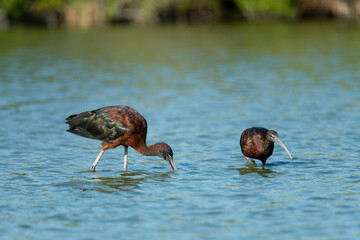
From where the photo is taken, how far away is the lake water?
8500 mm

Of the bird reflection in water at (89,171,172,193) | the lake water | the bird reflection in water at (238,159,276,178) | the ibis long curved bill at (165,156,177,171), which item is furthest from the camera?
the ibis long curved bill at (165,156,177,171)

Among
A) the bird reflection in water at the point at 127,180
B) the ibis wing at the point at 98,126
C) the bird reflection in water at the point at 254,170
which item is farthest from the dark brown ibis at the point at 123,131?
the bird reflection in water at the point at 254,170

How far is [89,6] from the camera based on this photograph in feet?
163

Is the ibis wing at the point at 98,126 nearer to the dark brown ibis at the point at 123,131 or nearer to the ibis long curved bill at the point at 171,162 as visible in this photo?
the dark brown ibis at the point at 123,131

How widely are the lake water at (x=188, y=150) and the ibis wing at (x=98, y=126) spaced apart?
61 cm

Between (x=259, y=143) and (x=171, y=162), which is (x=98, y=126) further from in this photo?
(x=259, y=143)

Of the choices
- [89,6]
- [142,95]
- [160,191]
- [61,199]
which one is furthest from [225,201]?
[89,6]

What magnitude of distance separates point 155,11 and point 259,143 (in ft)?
141

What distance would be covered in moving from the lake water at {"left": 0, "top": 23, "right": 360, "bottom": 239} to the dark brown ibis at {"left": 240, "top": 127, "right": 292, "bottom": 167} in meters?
0.28

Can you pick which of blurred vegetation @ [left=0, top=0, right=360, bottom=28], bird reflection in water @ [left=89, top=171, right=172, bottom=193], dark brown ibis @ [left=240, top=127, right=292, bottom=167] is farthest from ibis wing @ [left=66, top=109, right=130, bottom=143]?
blurred vegetation @ [left=0, top=0, right=360, bottom=28]

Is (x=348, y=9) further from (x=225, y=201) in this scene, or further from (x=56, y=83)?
(x=225, y=201)

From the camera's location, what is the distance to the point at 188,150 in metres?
13.0

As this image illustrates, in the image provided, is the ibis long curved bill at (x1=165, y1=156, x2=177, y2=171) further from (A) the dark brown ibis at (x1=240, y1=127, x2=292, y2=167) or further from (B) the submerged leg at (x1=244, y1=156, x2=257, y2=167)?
(B) the submerged leg at (x1=244, y1=156, x2=257, y2=167)

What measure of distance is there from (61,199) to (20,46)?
1106 inches
